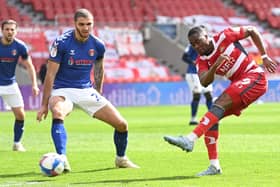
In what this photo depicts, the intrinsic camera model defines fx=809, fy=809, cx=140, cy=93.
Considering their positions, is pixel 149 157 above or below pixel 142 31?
below

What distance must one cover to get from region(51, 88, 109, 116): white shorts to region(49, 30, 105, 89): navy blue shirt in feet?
0.24

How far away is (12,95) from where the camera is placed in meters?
15.3

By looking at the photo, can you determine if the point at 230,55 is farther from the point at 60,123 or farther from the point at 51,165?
the point at 51,165

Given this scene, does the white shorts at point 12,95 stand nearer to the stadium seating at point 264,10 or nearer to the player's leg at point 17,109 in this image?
the player's leg at point 17,109

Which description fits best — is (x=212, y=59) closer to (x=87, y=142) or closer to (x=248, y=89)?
(x=248, y=89)

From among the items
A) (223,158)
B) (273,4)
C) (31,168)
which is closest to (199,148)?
(223,158)

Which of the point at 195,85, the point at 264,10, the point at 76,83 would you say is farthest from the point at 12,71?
the point at 264,10

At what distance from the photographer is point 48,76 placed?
36.2ft

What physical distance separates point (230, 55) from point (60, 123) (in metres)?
2.49

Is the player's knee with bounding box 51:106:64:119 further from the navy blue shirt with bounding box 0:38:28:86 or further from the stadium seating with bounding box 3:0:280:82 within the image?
the stadium seating with bounding box 3:0:280:82

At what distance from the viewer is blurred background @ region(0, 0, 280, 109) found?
34.4 metres

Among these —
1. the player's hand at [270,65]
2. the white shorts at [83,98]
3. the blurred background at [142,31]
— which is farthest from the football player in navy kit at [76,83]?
the blurred background at [142,31]

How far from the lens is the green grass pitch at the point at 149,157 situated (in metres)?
9.99

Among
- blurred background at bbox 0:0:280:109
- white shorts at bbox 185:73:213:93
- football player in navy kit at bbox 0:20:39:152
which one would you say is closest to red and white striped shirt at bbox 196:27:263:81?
football player in navy kit at bbox 0:20:39:152
